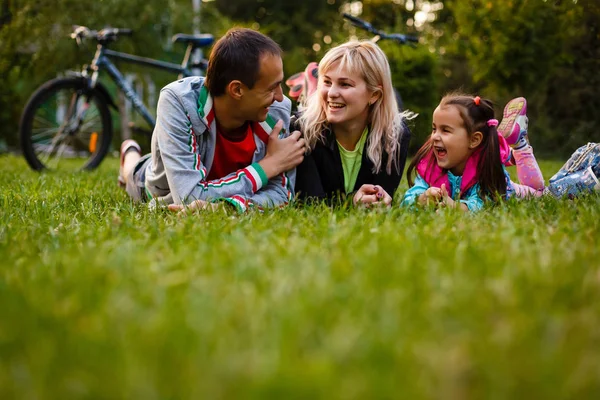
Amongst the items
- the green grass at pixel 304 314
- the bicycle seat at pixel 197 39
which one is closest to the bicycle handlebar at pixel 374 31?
the bicycle seat at pixel 197 39

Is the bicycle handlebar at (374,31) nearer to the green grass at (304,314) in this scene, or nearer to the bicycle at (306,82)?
the bicycle at (306,82)

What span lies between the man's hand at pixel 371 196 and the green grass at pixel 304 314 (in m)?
0.99

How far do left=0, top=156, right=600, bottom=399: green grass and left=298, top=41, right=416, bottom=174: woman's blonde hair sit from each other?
4.28 feet

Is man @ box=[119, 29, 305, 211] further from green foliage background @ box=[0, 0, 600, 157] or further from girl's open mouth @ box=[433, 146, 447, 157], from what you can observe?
green foliage background @ box=[0, 0, 600, 157]

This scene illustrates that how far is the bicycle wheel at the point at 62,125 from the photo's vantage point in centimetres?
604

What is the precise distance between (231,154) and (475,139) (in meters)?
1.34

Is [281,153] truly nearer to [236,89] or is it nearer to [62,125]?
[236,89]

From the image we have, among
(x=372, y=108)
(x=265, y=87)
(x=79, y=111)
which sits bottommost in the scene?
(x=79, y=111)

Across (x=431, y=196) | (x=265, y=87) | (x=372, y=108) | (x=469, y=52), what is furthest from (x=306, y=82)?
Result: (x=469, y=52)

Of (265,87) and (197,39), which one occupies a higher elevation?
(197,39)

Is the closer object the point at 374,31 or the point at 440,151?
the point at 440,151

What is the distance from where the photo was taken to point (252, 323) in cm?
127

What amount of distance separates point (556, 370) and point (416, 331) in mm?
270

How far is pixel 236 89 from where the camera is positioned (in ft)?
10.5
